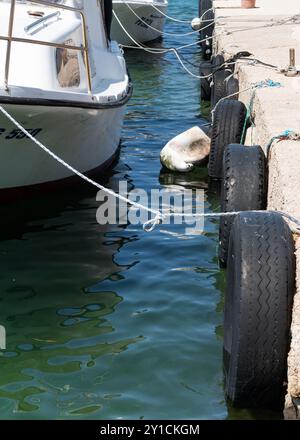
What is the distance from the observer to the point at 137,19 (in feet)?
68.9

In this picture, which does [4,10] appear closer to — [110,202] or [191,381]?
[110,202]

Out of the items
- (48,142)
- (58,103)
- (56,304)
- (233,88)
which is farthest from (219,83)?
(56,304)

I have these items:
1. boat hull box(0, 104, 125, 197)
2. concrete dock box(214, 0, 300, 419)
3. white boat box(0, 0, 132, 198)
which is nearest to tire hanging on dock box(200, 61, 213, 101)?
concrete dock box(214, 0, 300, 419)

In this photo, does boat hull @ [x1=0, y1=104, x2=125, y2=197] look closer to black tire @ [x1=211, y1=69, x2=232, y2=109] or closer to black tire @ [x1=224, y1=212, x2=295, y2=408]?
black tire @ [x1=211, y1=69, x2=232, y2=109]

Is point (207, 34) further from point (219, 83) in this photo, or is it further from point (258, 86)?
point (258, 86)

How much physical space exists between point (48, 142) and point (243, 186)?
7.98 ft

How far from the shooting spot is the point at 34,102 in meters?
7.65

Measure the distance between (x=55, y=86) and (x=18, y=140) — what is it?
826 mm

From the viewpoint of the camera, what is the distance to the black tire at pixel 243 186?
22.3 feet

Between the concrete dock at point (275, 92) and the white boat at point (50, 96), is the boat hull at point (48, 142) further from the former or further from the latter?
the concrete dock at point (275, 92)

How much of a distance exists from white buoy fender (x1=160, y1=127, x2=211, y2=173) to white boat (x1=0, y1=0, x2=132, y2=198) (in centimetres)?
84

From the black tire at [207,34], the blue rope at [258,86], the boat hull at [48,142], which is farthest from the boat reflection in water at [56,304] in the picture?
the black tire at [207,34]

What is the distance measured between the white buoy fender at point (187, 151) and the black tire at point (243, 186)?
3.57 m

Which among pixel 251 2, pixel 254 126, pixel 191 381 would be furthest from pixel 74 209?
pixel 251 2
